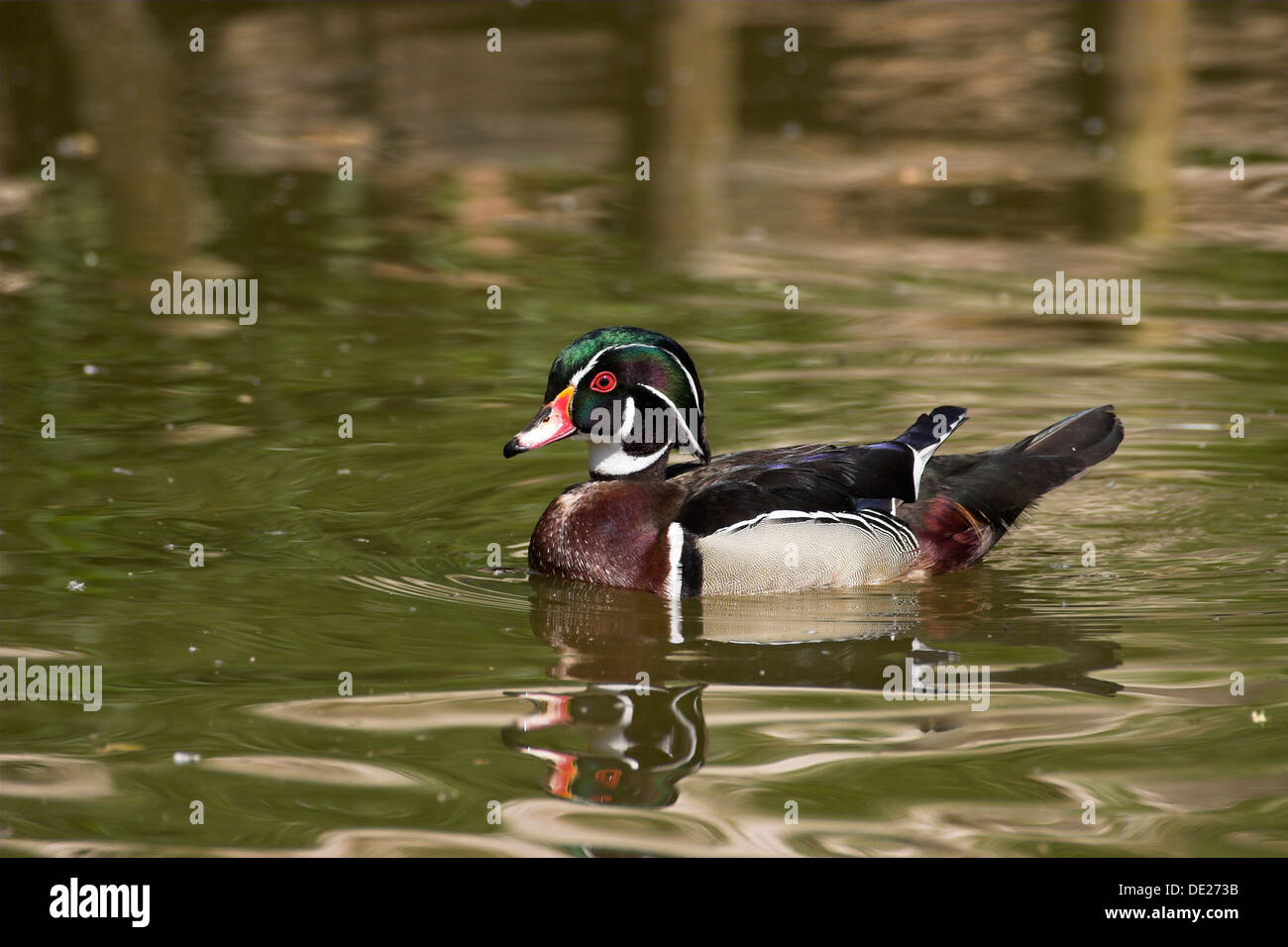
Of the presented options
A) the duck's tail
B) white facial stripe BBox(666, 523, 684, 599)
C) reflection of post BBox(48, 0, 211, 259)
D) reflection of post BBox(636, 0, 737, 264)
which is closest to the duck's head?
white facial stripe BBox(666, 523, 684, 599)

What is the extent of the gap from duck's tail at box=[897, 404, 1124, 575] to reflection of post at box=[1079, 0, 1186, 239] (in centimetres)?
673

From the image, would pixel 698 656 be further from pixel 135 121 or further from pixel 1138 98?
pixel 135 121

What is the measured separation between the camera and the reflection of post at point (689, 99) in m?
16.3

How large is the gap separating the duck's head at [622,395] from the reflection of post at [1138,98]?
25.6ft

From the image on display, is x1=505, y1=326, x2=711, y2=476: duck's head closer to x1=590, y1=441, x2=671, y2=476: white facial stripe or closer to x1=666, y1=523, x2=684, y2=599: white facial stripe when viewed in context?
x1=590, y1=441, x2=671, y2=476: white facial stripe

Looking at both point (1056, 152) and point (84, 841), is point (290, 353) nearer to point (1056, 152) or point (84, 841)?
point (84, 841)

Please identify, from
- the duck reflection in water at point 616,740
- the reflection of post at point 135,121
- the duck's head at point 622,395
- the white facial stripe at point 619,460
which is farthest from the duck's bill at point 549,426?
the reflection of post at point 135,121

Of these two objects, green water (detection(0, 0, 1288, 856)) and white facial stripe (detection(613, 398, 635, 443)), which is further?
white facial stripe (detection(613, 398, 635, 443))

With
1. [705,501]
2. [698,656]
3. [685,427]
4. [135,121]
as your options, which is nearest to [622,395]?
[685,427]

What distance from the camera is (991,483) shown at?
872cm

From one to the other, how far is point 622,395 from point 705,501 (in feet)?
1.92

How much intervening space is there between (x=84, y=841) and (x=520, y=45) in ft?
52.2

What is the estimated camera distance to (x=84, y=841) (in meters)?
6.12

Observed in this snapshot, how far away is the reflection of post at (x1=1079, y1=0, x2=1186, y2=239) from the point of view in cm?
1577
